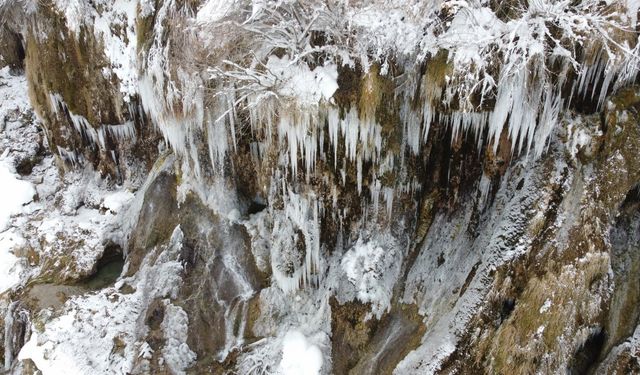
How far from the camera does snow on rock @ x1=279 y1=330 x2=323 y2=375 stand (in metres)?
6.20

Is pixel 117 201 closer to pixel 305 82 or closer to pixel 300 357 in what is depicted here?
pixel 300 357

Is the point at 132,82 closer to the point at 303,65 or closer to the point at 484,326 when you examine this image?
the point at 303,65

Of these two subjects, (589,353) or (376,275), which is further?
(376,275)

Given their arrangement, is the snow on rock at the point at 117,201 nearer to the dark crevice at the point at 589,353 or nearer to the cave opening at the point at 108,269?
the cave opening at the point at 108,269

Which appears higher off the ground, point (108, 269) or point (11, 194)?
point (11, 194)

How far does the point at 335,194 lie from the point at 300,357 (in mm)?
2385

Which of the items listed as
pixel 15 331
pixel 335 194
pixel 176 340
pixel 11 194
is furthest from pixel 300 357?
pixel 11 194

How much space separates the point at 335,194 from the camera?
242 inches

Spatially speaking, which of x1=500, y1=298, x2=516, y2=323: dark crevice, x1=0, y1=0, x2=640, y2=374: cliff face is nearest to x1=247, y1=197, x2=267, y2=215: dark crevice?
x1=0, y1=0, x2=640, y2=374: cliff face

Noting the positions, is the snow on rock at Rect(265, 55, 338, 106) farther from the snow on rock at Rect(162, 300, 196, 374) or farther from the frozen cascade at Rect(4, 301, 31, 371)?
the frozen cascade at Rect(4, 301, 31, 371)

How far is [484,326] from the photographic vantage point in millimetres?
4836

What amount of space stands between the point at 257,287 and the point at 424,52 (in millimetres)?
4424

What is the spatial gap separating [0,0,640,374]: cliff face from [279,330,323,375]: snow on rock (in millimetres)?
31

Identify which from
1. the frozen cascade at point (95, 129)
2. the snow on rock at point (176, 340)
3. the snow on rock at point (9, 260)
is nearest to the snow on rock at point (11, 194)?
the snow on rock at point (9, 260)
